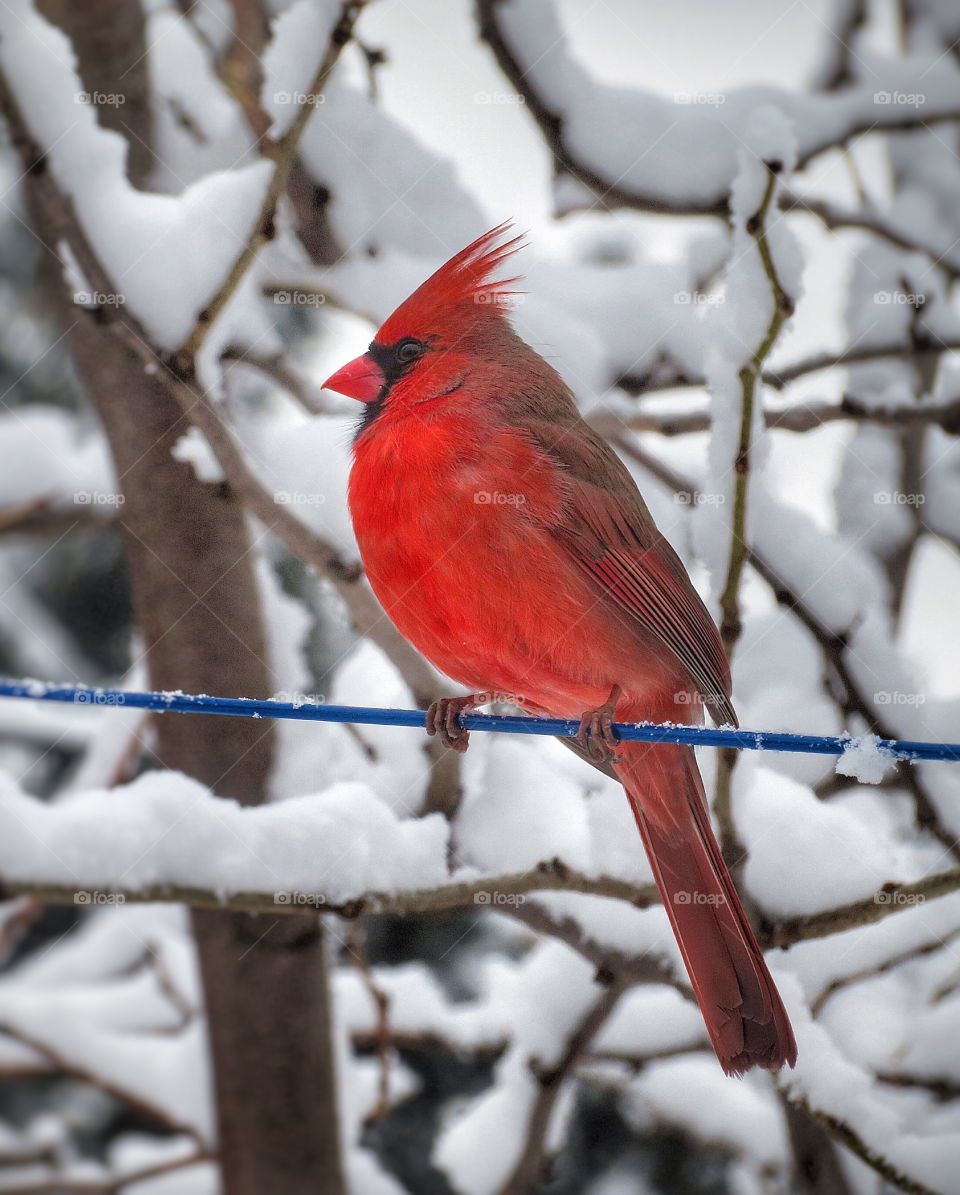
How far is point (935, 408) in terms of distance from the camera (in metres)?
2.09

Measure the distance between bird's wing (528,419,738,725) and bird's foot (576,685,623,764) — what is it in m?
0.11

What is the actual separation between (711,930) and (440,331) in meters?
0.91

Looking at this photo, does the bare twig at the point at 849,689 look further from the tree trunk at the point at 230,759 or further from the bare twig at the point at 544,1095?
the tree trunk at the point at 230,759

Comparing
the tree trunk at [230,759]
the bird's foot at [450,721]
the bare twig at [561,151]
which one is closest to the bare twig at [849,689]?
the bird's foot at [450,721]

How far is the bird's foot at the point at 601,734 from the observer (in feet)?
4.84

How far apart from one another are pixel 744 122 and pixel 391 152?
2.14 ft

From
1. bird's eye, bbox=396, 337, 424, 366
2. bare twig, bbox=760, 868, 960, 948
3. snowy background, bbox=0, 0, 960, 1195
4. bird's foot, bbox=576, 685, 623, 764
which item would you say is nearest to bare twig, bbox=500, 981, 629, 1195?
snowy background, bbox=0, 0, 960, 1195

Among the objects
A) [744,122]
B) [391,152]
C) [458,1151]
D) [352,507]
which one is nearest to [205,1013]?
[458,1151]

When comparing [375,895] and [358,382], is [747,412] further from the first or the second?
[375,895]

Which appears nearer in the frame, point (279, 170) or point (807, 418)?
point (279, 170)

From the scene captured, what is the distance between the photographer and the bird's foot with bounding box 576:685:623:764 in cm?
148

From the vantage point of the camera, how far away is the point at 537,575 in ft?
4.94

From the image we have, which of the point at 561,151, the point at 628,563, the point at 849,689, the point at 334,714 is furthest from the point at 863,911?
the point at 561,151

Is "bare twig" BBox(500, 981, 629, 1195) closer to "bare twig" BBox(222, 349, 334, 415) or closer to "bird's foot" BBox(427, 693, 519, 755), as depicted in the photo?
"bird's foot" BBox(427, 693, 519, 755)
